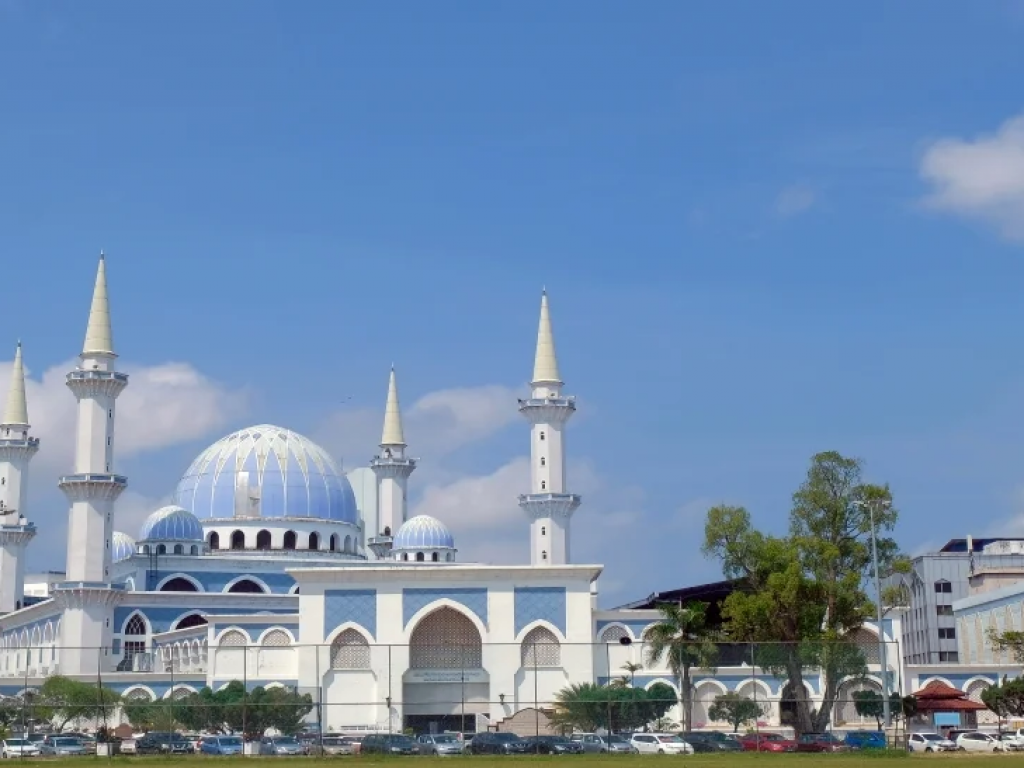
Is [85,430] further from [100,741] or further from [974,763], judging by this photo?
[974,763]

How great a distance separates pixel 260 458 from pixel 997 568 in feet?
144

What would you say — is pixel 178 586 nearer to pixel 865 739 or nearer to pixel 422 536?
pixel 422 536

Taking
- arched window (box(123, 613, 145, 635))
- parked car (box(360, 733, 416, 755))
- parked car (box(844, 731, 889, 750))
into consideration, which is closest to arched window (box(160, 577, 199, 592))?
arched window (box(123, 613, 145, 635))

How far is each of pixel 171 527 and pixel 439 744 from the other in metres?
43.1

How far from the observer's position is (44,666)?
74.4 m

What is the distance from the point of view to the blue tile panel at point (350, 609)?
61.2 m

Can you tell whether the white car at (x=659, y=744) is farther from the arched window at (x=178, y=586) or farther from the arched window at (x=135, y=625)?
the arched window at (x=178, y=586)

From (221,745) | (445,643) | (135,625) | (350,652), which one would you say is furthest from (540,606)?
(135,625)

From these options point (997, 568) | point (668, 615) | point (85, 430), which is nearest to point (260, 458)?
point (85, 430)

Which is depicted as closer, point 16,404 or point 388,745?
point 388,745

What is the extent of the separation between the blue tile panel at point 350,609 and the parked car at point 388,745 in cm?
1893

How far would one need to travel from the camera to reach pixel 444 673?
198ft

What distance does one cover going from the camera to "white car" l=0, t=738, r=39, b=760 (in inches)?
1588

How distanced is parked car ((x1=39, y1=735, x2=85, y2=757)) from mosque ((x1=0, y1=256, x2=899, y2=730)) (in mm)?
4135
